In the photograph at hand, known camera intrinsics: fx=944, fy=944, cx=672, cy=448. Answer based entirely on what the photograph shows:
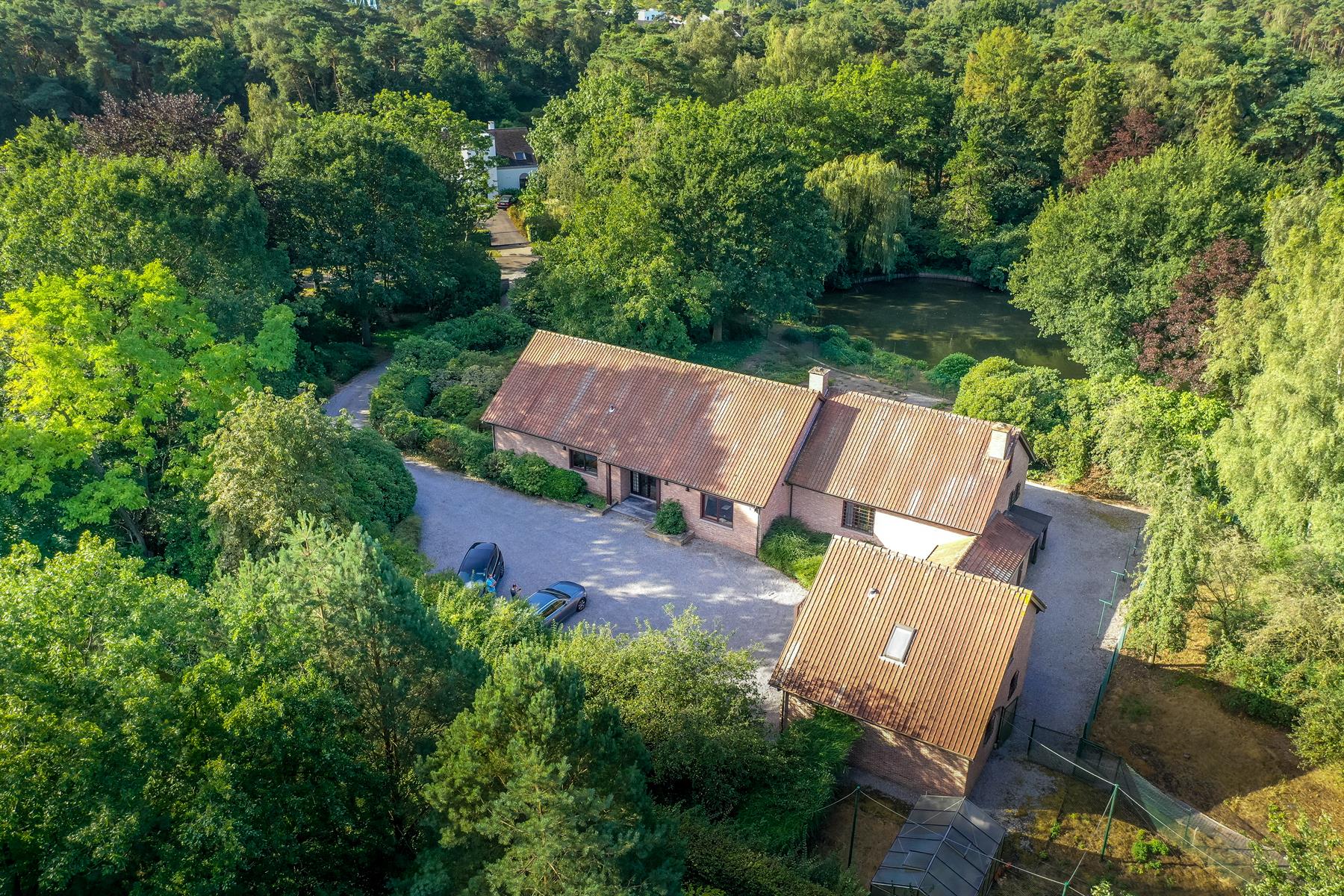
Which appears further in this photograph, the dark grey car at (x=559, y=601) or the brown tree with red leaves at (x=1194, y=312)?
the brown tree with red leaves at (x=1194, y=312)

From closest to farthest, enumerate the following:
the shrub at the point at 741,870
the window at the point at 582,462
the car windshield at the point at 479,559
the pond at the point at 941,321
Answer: the shrub at the point at 741,870 → the car windshield at the point at 479,559 → the window at the point at 582,462 → the pond at the point at 941,321

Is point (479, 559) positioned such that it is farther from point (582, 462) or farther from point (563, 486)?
point (582, 462)

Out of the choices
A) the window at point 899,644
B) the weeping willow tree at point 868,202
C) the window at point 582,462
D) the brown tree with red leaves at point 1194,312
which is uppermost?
the weeping willow tree at point 868,202

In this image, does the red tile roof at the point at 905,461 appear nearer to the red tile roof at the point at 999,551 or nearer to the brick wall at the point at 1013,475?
the brick wall at the point at 1013,475

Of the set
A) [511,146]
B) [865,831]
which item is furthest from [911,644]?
[511,146]

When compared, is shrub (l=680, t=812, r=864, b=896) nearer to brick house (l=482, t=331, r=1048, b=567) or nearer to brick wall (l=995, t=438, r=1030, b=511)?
brick house (l=482, t=331, r=1048, b=567)

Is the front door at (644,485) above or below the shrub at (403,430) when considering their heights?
below

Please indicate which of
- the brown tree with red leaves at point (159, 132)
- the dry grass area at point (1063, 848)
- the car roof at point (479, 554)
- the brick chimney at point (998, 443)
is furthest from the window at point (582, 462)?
the brown tree with red leaves at point (159, 132)
